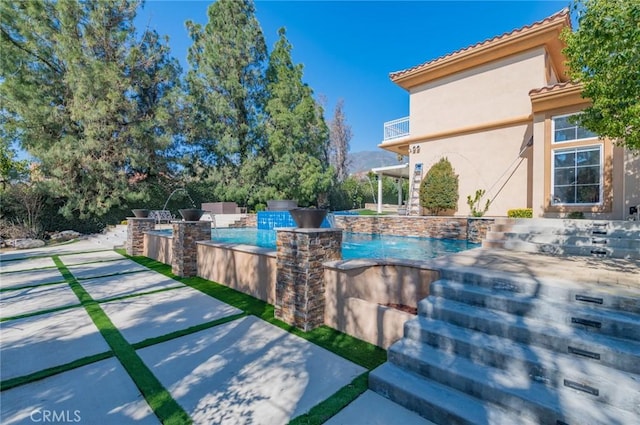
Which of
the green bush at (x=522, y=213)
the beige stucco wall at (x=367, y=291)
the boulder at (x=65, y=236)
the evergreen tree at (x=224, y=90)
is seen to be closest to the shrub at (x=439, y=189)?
the green bush at (x=522, y=213)

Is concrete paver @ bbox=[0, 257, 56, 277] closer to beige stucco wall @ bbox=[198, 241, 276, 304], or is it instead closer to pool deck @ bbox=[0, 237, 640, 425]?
pool deck @ bbox=[0, 237, 640, 425]

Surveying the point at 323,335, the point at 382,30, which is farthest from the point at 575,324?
the point at 382,30

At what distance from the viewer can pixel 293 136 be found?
20.7 metres

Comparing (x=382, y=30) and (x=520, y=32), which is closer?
(x=520, y=32)

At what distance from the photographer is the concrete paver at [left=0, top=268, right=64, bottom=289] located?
6.59 m

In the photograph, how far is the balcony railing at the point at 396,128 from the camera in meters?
15.9

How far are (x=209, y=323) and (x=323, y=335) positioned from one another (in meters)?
1.78

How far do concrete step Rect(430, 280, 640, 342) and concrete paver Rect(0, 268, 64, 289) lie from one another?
860 cm

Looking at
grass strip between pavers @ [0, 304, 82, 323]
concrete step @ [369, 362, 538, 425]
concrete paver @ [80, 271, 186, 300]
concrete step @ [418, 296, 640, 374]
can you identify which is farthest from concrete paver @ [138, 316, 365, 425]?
concrete paver @ [80, 271, 186, 300]

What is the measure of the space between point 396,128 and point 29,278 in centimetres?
1595

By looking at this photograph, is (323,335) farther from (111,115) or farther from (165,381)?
(111,115)

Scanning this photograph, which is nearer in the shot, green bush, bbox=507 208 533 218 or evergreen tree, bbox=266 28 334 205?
green bush, bbox=507 208 533 218

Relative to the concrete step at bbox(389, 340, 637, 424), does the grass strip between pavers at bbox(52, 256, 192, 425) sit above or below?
below

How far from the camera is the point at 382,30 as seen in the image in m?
17.0
